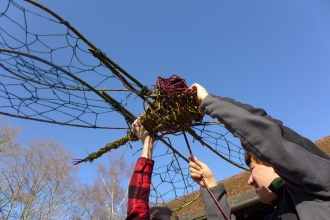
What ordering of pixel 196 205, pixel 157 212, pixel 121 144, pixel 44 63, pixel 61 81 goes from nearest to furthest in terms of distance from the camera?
pixel 44 63
pixel 157 212
pixel 61 81
pixel 121 144
pixel 196 205

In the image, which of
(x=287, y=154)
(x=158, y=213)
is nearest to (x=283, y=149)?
(x=287, y=154)

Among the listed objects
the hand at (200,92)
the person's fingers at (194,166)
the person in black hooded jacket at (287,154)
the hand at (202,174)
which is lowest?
the person in black hooded jacket at (287,154)

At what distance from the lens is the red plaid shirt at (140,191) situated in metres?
1.44

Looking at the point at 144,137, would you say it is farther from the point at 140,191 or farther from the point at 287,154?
the point at 287,154

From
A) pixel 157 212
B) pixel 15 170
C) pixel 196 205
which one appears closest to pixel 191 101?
pixel 157 212

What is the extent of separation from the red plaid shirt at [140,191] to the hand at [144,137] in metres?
0.05

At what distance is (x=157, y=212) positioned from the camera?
163 centimetres

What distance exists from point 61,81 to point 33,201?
13.3 m

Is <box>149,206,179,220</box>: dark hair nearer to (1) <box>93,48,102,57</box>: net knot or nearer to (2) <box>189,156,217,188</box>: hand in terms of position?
(2) <box>189,156,217,188</box>: hand

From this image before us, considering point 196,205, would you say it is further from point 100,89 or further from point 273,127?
point 273,127

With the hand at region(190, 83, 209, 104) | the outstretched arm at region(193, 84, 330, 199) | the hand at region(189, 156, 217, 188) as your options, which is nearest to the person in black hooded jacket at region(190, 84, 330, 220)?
the outstretched arm at region(193, 84, 330, 199)

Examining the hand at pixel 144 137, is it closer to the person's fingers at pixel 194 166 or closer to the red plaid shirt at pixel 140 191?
the red plaid shirt at pixel 140 191

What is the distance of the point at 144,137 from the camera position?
66.7 inches

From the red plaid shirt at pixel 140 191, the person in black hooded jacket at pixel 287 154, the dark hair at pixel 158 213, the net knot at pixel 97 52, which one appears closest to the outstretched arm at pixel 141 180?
the red plaid shirt at pixel 140 191
